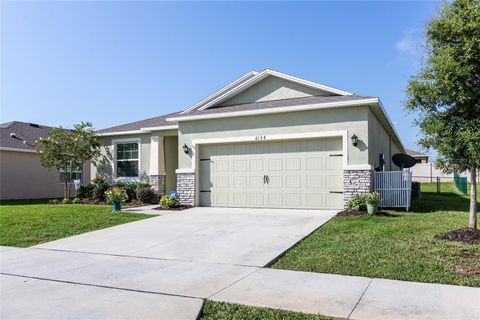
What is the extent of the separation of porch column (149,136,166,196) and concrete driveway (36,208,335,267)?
4.80m

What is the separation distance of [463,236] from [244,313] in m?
5.49

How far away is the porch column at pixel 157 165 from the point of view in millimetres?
17359

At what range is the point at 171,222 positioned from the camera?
449 inches

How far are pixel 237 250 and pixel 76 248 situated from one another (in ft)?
11.7

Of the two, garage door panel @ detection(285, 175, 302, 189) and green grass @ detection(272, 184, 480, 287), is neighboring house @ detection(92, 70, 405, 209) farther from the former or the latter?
green grass @ detection(272, 184, 480, 287)

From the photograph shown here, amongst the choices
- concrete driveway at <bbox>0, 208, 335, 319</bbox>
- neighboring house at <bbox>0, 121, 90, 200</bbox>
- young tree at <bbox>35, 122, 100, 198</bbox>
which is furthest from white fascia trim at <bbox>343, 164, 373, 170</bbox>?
neighboring house at <bbox>0, 121, 90, 200</bbox>

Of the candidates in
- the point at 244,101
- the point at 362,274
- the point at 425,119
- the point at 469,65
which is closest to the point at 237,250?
the point at 362,274

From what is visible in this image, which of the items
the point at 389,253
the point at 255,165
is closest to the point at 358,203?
the point at 255,165

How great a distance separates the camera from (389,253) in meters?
6.91

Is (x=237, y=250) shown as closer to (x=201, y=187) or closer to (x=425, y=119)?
(x=425, y=119)

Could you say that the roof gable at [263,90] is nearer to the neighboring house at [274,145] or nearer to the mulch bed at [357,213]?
the neighboring house at [274,145]

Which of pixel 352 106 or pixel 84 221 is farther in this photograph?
pixel 352 106

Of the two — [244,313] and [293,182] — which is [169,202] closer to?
[293,182]

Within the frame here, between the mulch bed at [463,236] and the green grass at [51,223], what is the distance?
8.45 m
